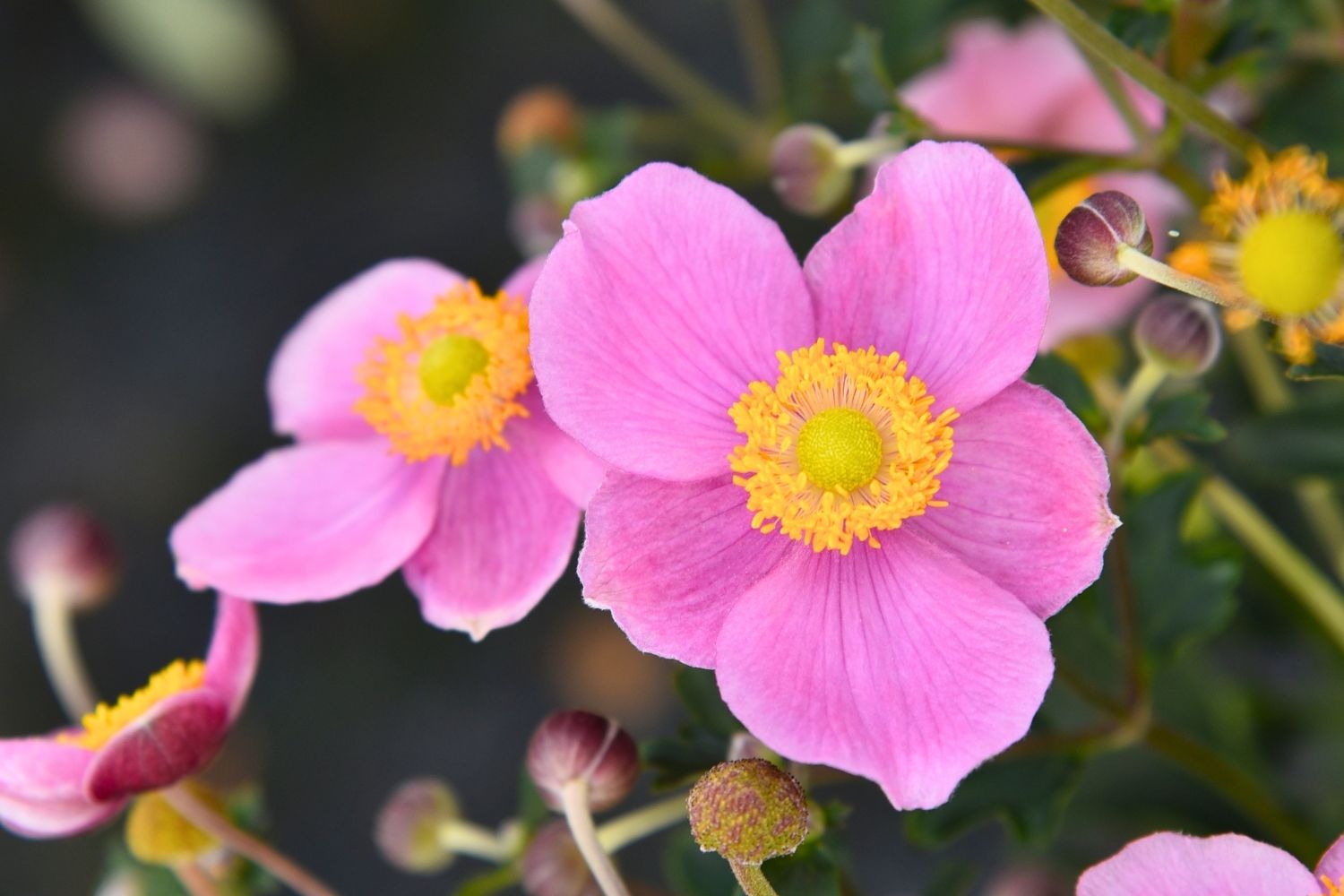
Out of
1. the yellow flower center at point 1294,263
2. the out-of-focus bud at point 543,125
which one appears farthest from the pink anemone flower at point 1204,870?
the out-of-focus bud at point 543,125

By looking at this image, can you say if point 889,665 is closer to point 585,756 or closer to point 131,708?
point 585,756

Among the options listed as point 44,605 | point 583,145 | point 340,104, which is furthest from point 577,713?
point 340,104

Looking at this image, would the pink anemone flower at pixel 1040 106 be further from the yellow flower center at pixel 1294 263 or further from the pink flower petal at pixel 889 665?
the pink flower petal at pixel 889 665

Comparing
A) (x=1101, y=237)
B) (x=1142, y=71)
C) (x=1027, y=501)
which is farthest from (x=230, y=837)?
(x=1142, y=71)

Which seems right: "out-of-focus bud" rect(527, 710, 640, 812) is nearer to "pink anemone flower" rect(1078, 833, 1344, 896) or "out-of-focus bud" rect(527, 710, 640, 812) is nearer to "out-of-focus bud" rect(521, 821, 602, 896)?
"out-of-focus bud" rect(521, 821, 602, 896)

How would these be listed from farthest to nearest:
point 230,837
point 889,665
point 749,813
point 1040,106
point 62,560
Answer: point 1040,106 → point 62,560 → point 230,837 → point 889,665 → point 749,813

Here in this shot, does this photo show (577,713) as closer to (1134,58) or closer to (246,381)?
(1134,58)

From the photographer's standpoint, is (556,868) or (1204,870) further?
(556,868)
